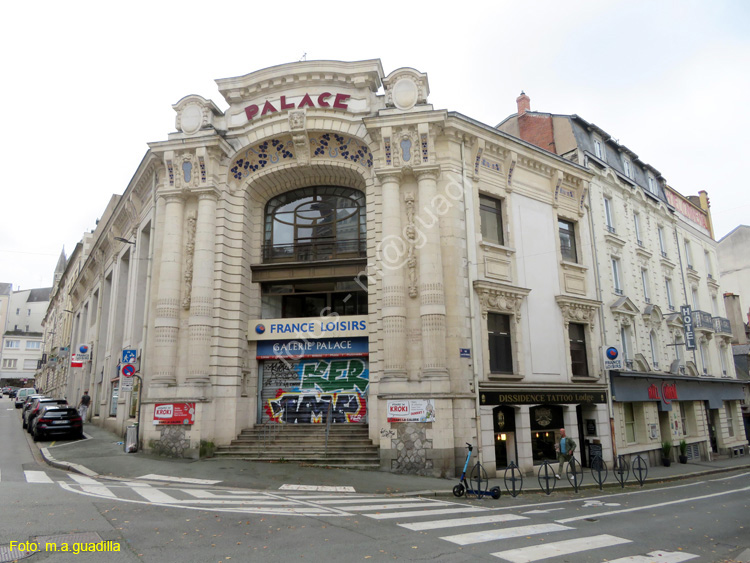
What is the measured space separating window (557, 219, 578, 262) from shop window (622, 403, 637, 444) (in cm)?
695

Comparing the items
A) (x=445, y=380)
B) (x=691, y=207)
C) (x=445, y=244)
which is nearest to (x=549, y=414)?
(x=445, y=380)

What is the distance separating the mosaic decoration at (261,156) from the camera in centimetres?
2020

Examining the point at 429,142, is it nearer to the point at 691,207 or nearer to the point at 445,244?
the point at 445,244

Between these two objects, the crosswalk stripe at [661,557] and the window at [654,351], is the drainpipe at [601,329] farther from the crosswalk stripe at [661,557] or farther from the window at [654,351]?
the crosswalk stripe at [661,557]

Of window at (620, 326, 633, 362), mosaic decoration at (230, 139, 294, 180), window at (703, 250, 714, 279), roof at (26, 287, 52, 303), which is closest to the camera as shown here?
mosaic decoration at (230, 139, 294, 180)

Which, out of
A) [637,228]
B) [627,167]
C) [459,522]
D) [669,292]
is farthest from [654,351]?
[459,522]

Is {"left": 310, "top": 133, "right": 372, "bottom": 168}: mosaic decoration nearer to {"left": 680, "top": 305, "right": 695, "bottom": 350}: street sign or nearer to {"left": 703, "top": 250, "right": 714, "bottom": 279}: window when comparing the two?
{"left": 680, "top": 305, "right": 695, "bottom": 350}: street sign

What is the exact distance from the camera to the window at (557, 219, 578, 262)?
2233cm

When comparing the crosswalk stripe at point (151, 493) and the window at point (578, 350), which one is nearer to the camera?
the crosswalk stripe at point (151, 493)

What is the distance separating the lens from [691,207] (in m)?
35.4

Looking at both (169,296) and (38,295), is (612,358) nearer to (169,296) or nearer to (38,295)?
(169,296)

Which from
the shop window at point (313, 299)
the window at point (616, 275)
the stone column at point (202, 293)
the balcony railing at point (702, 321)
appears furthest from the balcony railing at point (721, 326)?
the stone column at point (202, 293)

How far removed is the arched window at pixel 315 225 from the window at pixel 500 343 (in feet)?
19.1

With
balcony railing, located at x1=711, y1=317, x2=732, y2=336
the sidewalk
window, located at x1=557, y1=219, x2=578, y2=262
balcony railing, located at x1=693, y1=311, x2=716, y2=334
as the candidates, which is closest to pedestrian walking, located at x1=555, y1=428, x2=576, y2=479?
the sidewalk
